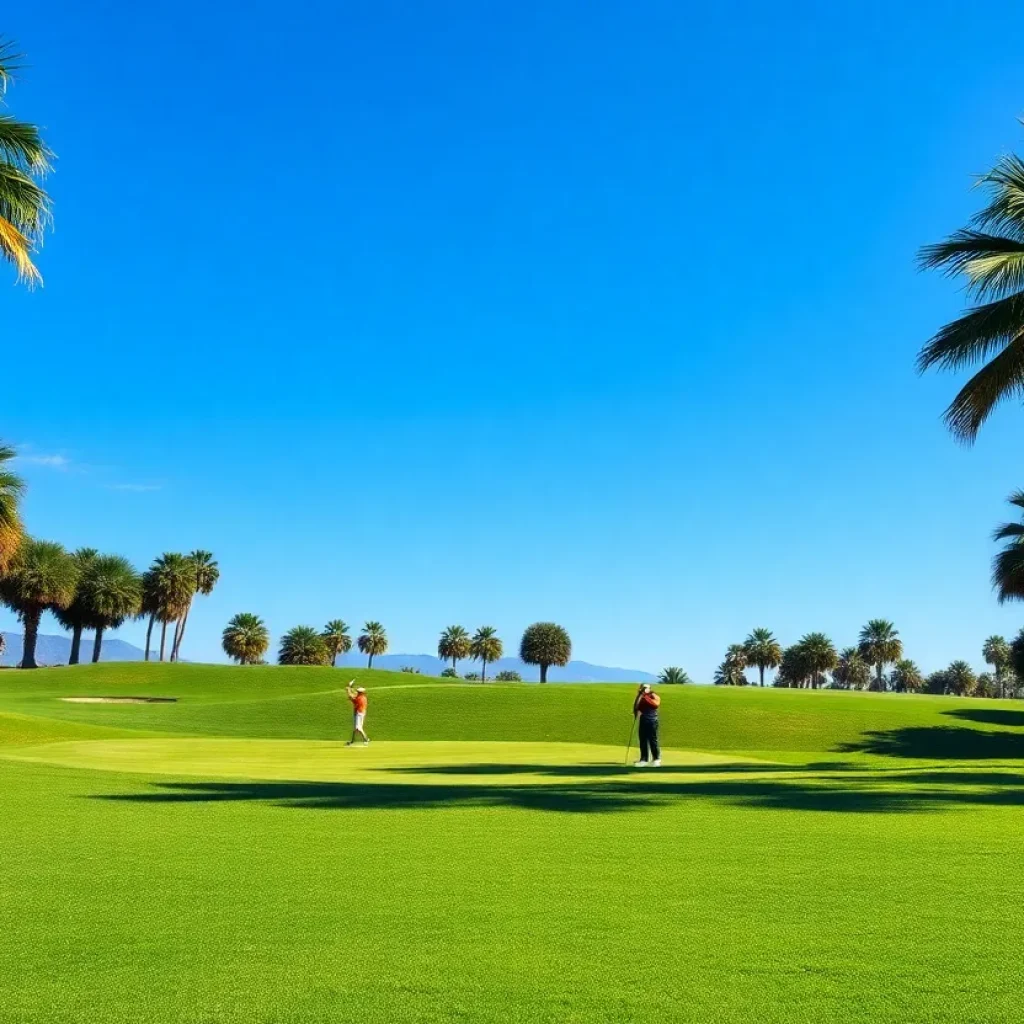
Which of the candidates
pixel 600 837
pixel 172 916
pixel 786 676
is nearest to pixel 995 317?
pixel 600 837

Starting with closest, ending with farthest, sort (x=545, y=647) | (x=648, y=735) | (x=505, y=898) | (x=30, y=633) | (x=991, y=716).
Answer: (x=505, y=898), (x=648, y=735), (x=991, y=716), (x=30, y=633), (x=545, y=647)

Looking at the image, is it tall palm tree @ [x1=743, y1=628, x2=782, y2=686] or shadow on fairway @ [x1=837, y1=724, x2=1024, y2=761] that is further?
tall palm tree @ [x1=743, y1=628, x2=782, y2=686]

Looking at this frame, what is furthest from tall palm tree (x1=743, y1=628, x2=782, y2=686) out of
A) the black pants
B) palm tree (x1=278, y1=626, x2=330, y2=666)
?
the black pants

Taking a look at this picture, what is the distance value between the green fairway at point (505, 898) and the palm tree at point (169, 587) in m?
94.5

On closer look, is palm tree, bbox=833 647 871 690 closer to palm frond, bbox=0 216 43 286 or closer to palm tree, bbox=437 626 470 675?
palm tree, bbox=437 626 470 675

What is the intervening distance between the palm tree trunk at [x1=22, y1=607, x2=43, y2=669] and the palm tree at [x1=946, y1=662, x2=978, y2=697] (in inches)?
6062

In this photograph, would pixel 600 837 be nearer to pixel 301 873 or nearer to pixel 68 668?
pixel 301 873

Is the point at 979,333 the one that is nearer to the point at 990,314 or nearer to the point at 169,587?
the point at 990,314

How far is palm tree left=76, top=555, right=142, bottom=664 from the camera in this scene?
97.6 metres

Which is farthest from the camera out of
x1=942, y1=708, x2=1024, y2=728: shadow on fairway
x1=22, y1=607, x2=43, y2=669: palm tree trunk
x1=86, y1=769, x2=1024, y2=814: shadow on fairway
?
x1=22, y1=607, x2=43, y2=669: palm tree trunk

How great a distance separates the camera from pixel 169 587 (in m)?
108

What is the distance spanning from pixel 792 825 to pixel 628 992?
6535 mm

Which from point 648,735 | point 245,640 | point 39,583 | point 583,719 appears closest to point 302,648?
point 245,640

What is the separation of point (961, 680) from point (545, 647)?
92474 millimetres
